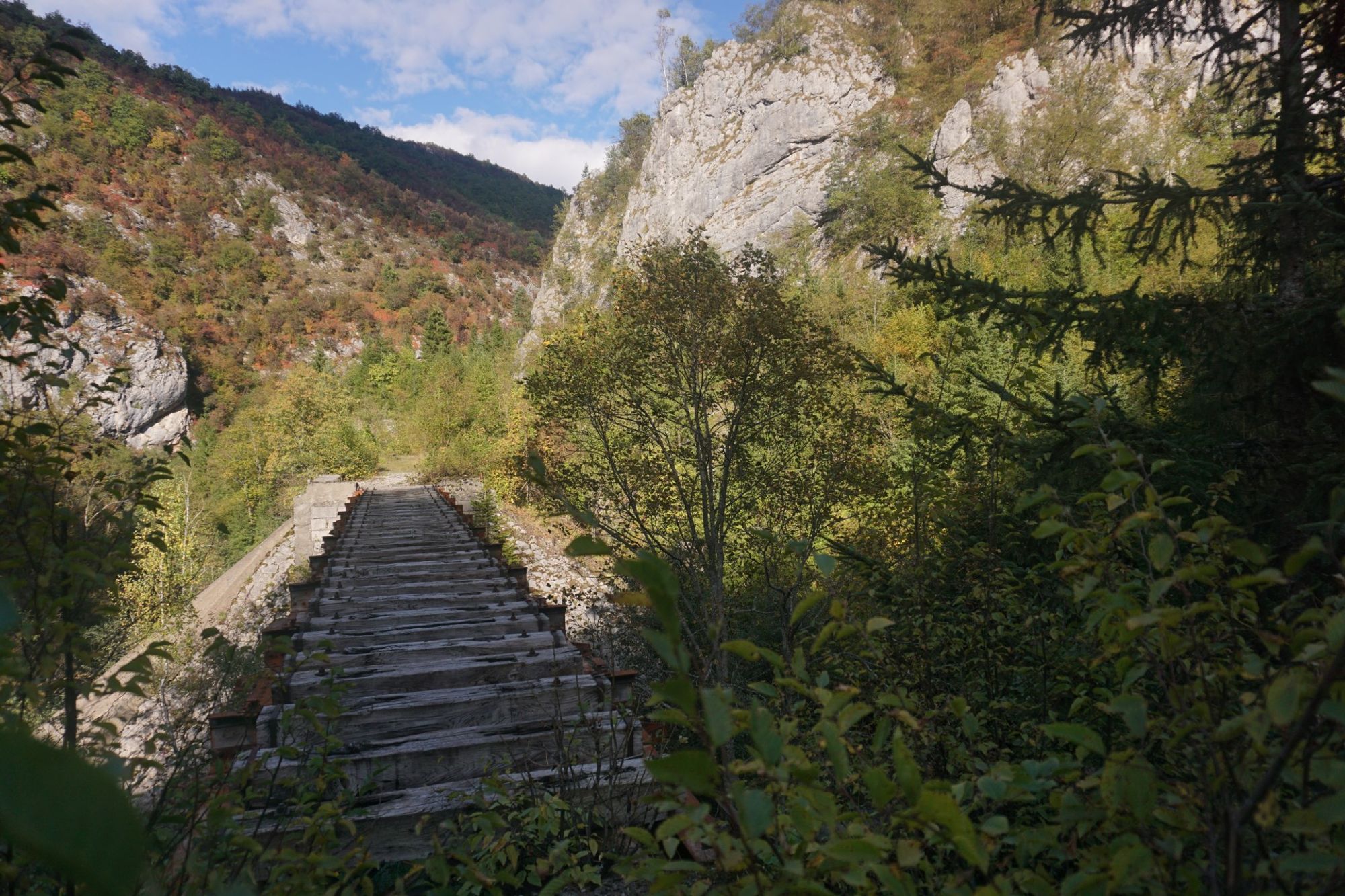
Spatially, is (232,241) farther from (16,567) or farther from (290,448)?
(16,567)

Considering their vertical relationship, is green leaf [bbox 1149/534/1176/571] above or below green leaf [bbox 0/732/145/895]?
below

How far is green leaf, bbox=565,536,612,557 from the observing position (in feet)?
1.88

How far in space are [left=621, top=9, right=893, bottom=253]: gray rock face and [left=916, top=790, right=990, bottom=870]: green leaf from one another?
143 feet

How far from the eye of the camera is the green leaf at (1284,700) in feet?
2.39

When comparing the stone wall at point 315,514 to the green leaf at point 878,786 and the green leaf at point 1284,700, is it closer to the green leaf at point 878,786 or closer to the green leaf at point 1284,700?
the green leaf at point 878,786

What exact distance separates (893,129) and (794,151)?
24.8 feet

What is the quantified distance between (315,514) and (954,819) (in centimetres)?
1534

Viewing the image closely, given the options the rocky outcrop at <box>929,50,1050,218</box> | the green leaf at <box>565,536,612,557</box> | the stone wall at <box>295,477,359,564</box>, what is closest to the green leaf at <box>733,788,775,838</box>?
the green leaf at <box>565,536,612,557</box>

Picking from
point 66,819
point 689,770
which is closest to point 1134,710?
point 689,770

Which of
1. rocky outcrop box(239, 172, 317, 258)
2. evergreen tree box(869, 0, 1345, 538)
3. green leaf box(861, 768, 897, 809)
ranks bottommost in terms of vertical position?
green leaf box(861, 768, 897, 809)

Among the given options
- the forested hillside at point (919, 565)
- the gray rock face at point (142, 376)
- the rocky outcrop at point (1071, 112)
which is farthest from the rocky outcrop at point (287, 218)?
the rocky outcrop at point (1071, 112)

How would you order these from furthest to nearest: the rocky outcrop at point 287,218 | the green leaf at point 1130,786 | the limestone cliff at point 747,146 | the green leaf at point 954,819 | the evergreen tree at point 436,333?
the rocky outcrop at point 287,218 → the evergreen tree at point 436,333 → the limestone cliff at point 747,146 → the green leaf at point 1130,786 → the green leaf at point 954,819

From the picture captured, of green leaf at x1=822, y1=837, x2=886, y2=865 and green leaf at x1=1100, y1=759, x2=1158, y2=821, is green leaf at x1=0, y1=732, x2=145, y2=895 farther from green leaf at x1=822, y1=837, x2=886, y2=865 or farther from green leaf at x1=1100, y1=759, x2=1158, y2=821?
green leaf at x1=1100, y1=759, x2=1158, y2=821

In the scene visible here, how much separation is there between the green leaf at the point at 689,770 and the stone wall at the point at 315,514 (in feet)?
47.0
